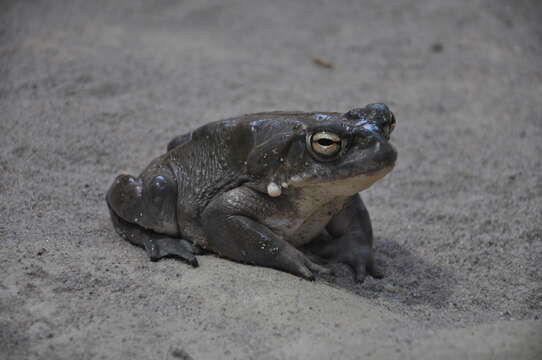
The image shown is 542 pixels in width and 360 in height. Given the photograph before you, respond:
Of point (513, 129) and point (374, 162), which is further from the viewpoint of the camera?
point (513, 129)

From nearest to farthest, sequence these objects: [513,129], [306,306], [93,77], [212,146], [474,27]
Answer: [306,306] < [212,146] < [513,129] < [93,77] < [474,27]

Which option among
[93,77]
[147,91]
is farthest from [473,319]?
[93,77]

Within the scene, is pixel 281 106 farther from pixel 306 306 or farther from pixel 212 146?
pixel 306 306

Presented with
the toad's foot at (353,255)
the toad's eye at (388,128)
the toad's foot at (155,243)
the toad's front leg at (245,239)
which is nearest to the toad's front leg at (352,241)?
the toad's foot at (353,255)

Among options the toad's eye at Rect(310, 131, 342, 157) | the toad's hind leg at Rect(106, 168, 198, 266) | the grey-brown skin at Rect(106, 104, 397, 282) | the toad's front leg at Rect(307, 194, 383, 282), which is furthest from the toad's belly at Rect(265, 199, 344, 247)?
the toad's hind leg at Rect(106, 168, 198, 266)

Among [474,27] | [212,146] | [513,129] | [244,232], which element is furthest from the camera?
[474,27]

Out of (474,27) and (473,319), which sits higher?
(474,27)
